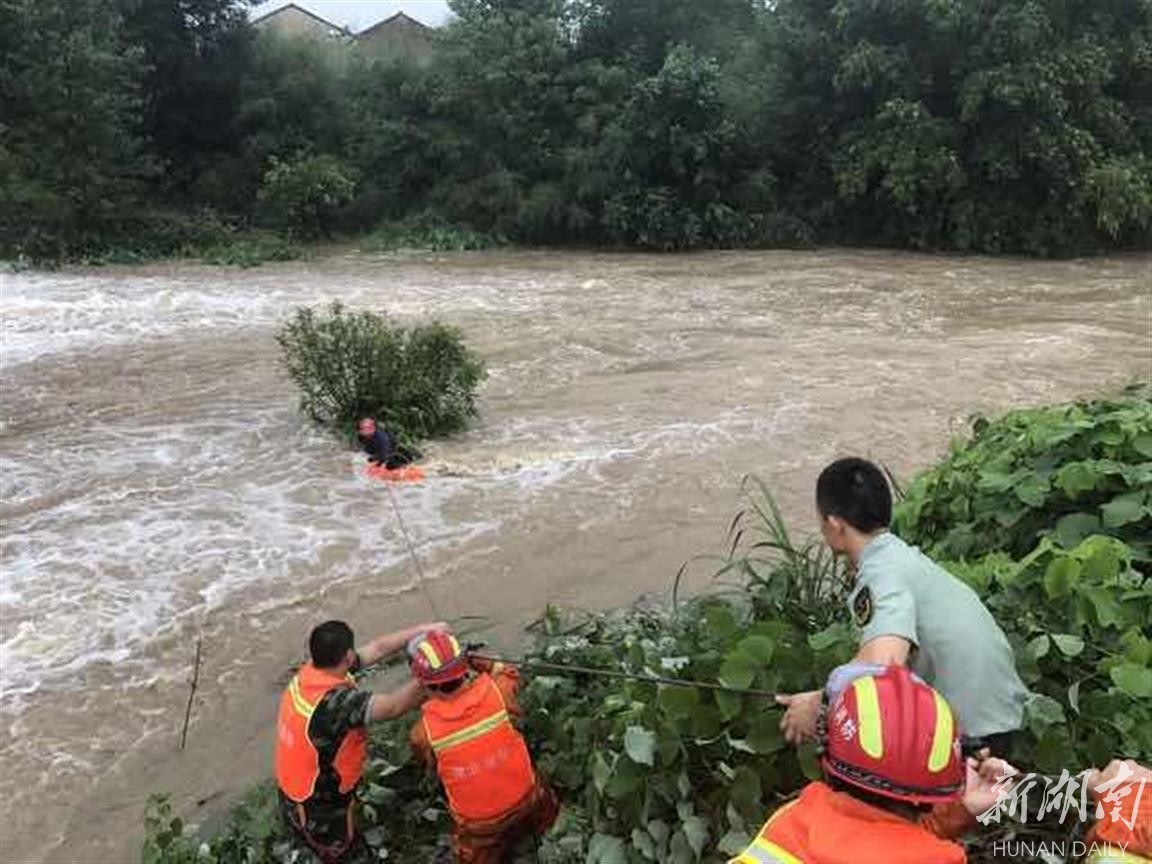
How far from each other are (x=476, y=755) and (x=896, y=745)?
1.95 m

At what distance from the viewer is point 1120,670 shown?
2.76 m

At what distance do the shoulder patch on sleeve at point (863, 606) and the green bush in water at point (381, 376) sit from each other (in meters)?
6.91

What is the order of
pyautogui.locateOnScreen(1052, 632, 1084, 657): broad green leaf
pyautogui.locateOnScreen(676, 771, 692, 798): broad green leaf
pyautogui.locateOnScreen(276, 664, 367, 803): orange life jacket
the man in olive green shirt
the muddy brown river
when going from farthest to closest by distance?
Answer: the muddy brown river
pyautogui.locateOnScreen(276, 664, 367, 803): orange life jacket
pyautogui.locateOnScreen(1052, 632, 1084, 657): broad green leaf
pyautogui.locateOnScreen(676, 771, 692, 798): broad green leaf
the man in olive green shirt

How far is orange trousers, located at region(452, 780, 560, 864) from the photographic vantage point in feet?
12.1

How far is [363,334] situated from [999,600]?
733 centimetres

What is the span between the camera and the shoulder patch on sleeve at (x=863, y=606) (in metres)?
2.79

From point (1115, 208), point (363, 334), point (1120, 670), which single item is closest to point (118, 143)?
point (363, 334)

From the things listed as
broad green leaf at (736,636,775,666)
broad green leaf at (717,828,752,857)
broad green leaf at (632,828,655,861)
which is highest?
broad green leaf at (736,636,775,666)

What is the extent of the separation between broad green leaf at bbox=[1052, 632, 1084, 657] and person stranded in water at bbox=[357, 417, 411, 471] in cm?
644

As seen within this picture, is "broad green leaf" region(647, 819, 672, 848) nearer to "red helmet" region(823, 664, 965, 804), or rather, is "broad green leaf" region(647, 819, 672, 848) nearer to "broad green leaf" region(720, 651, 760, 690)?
"broad green leaf" region(720, 651, 760, 690)

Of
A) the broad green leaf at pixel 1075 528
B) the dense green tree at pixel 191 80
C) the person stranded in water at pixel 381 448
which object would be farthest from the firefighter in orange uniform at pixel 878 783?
the dense green tree at pixel 191 80

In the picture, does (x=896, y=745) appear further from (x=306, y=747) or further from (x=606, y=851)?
(x=306, y=747)

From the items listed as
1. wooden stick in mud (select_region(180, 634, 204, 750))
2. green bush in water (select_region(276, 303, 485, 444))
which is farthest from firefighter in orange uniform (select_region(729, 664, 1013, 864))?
green bush in water (select_region(276, 303, 485, 444))

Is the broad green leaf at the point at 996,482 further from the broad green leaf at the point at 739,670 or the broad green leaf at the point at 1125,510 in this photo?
the broad green leaf at the point at 739,670
